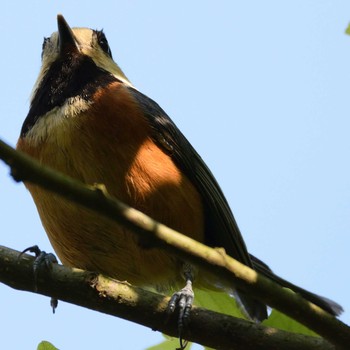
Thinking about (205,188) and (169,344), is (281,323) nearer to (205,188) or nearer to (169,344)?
(169,344)

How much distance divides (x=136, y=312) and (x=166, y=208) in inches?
49.0

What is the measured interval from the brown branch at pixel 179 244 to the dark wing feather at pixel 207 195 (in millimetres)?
2130

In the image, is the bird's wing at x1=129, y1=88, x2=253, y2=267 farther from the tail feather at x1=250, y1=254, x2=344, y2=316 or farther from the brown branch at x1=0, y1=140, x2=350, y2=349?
the brown branch at x1=0, y1=140, x2=350, y2=349

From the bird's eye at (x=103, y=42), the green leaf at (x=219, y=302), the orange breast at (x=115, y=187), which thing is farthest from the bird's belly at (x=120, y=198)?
the bird's eye at (x=103, y=42)

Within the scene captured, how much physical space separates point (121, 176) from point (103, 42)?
2071mm

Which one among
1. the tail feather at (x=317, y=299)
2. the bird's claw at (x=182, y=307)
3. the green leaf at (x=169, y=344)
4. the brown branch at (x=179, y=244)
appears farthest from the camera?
the tail feather at (x=317, y=299)

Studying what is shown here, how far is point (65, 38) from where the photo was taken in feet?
17.5

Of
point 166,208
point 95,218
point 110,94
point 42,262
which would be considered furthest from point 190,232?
point 42,262

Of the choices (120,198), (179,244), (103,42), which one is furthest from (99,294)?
(103,42)

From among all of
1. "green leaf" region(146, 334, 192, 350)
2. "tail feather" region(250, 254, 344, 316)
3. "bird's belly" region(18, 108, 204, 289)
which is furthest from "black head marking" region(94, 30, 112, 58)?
"green leaf" region(146, 334, 192, 350)

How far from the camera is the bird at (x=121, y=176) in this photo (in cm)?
443

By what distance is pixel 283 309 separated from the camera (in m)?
2.64

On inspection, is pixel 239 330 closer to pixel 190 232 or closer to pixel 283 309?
pixel 283 309

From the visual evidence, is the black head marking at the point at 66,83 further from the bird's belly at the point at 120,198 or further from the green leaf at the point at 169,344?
the green leaf at the point at 169,344
